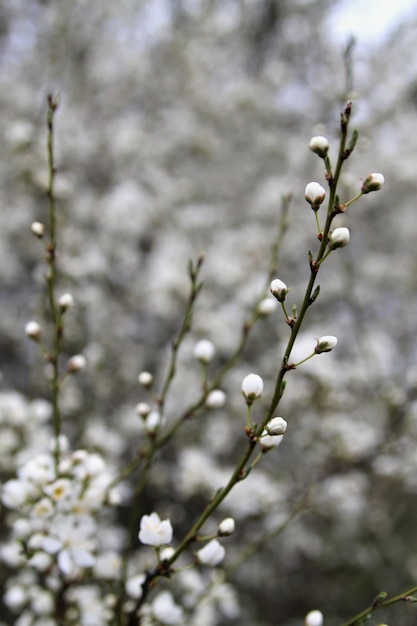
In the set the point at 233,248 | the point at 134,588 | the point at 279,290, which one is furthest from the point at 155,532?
the point at 233,248

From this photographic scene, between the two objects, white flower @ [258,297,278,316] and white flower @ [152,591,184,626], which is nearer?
white flower @ [152,591,184,626]

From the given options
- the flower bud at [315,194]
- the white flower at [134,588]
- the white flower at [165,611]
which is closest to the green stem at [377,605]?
the white flower at [165,611]

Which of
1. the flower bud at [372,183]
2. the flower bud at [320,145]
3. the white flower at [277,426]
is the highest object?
the flower bud at [320,145]

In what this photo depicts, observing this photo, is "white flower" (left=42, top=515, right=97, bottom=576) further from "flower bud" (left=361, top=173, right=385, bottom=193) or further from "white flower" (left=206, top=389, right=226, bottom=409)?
"flower bud" (left=361, top=173, right=385, bottom=193)

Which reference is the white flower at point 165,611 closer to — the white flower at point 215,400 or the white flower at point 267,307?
the white flower at point 215,400

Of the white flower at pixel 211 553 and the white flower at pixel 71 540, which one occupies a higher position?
the white flower at pixel 71 540

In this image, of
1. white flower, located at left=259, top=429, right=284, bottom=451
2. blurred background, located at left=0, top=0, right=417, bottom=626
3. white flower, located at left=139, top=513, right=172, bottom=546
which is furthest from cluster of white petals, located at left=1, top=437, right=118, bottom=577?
blurred background, located at left=0, top=0, right=417, bottom=626
